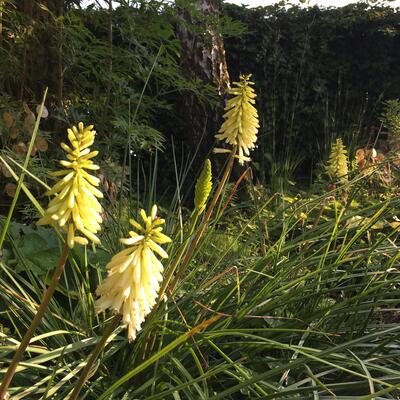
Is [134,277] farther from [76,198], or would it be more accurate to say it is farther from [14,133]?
[14,133]

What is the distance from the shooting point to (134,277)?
1.30m

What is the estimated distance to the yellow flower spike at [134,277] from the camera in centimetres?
130

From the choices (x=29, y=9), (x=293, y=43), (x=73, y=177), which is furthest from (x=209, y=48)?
(x=73, y=177)

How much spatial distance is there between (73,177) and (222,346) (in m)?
1.19

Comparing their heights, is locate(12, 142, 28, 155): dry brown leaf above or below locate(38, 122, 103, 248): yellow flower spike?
below

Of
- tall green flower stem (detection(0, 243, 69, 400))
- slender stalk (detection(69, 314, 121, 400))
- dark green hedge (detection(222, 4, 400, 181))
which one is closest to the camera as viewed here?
tall green flower stem (detection(0, 243, 69, 400))

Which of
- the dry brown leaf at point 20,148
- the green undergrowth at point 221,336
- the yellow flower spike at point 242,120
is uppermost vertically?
the yellow flower spike at point 242,120

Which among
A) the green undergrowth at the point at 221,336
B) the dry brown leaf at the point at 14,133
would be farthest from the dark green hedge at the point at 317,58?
the green undergrowth at the point at 221,336

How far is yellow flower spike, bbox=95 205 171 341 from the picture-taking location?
1.30 m

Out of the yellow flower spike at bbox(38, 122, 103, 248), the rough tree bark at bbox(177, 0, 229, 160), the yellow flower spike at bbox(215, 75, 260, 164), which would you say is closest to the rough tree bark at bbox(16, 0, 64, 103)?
the rough tree bark at bbox(177, 0, 229, 160)

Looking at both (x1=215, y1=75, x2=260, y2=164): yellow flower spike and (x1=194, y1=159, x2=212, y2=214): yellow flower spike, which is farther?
(x1=215, y1=75, x2=260, y2=164): yellow flower spike

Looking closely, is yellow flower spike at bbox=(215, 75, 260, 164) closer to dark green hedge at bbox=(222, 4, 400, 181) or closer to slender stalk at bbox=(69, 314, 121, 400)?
slender stalk at bbox=(69, 314, 121, 400)

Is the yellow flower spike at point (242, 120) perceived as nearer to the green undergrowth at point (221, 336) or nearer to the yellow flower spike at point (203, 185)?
the green undergrowth at point (221, 336)

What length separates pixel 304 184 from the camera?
8.88 m
